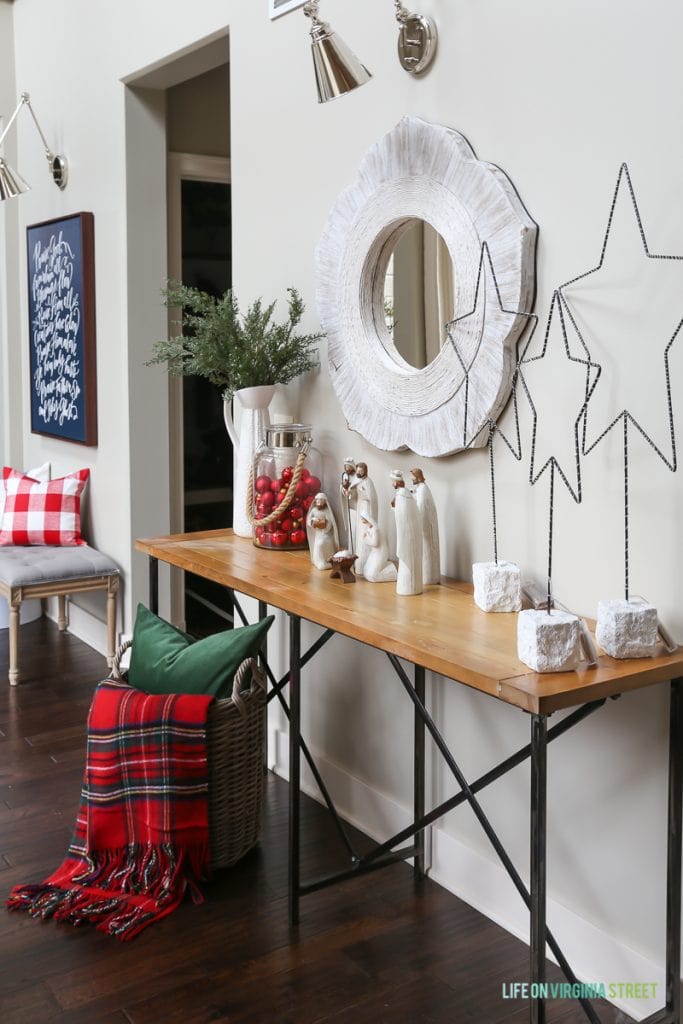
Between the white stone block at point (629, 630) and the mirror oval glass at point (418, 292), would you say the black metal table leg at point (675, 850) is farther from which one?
the mirror oval glass at point (418, 292)

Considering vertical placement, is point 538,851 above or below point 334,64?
below

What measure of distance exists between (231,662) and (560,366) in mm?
1122

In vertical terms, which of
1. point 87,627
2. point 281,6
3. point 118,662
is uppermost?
point 281,6

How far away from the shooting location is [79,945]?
2.38 meters

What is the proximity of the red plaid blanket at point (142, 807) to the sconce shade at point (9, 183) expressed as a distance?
9.15 feet

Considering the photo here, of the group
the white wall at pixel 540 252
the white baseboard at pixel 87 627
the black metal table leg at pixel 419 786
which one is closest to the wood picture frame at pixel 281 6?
the white wall at pixel 540 252

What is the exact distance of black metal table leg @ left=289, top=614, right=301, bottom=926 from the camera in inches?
93.7

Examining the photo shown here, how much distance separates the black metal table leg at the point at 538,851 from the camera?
1.74 metres

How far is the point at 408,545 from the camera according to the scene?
2.38m

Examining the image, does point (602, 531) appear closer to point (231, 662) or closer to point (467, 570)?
point (467, 570)

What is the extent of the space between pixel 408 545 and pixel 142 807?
95 centimetres

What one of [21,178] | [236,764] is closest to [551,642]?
[236,764]

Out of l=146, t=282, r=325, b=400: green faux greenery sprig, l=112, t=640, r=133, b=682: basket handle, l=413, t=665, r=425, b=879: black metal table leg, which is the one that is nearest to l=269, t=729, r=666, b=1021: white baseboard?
l=413, t=665, r=425, b=879: black metal table leg

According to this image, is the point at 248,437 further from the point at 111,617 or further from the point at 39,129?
the point at 39,129
